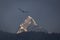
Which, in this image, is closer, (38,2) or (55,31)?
(55,31)

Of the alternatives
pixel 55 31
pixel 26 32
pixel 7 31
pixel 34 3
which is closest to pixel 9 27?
pixel 7 31

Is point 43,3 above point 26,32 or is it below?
above

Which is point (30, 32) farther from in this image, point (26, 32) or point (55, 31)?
point (55, 31)

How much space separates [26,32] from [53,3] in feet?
1.67

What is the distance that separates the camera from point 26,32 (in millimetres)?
1573

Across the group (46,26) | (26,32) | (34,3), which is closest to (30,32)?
(26,32)

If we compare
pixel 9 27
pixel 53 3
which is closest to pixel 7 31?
pixel 9 27

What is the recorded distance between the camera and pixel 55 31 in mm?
1593

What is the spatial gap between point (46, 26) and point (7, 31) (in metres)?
0.48

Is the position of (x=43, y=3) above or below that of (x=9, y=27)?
above
